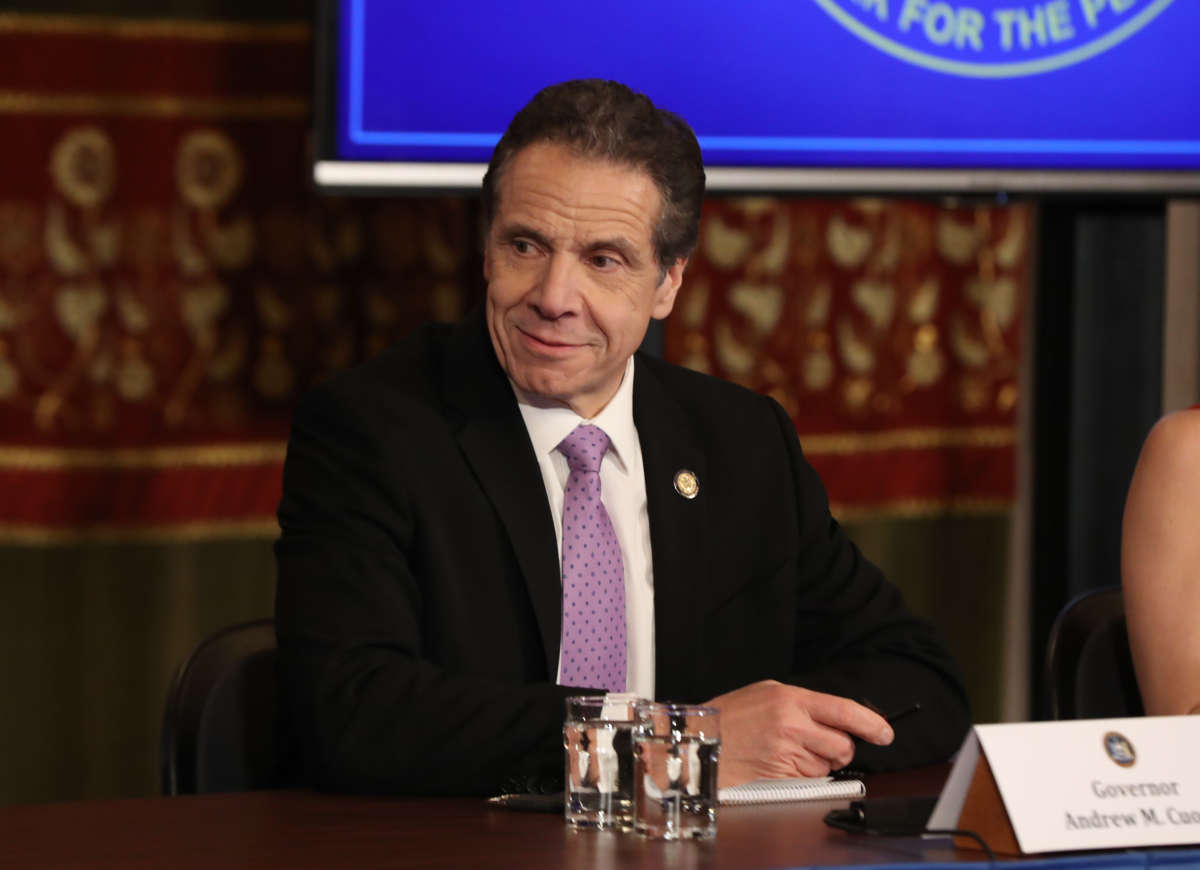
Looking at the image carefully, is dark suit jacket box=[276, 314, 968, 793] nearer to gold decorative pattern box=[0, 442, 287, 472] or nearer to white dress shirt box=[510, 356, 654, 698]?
white dress shirt box=[510, 356, 654, 698]

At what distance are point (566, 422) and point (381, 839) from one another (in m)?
0.70

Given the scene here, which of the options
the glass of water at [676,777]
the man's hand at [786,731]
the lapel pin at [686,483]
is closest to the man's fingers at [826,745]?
the man's hand at [786,731]

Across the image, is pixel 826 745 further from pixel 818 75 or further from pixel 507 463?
pixel 818 75

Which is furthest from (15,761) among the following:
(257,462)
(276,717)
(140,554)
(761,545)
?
(761,545)

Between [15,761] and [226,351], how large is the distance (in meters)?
0.85

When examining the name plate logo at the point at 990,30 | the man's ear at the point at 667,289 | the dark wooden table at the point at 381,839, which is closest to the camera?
the dark wooden table at the point at 381,839

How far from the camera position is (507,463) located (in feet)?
6.38

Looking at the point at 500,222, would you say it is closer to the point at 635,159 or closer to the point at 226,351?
the point at 635,159

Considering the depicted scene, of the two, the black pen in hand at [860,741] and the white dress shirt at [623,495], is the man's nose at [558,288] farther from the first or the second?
the black pen in hand at [860,741]

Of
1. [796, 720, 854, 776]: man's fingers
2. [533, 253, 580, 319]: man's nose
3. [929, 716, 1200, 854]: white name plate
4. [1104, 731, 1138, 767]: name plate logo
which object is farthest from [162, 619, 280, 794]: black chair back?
[1104, 731, 1138, 767]: name plate logo

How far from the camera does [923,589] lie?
3814 mm

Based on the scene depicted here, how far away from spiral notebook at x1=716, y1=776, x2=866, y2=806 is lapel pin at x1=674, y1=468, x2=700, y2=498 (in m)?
0.48

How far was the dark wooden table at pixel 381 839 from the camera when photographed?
1.31 m

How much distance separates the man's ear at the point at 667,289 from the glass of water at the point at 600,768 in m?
0.72
